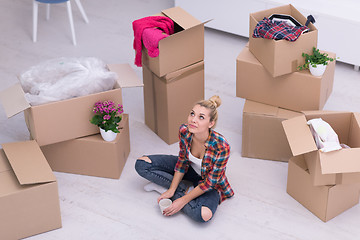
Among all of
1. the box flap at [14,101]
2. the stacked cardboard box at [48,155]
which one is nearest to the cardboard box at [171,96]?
the stacked cardboard box at [48,155]

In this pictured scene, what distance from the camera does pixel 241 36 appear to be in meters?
4.64

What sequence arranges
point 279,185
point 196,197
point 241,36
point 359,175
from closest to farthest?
point 359,175 → point 196,197 → point 279,185 → point 241,36

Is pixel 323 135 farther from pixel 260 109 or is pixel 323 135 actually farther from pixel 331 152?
pixel 260 109

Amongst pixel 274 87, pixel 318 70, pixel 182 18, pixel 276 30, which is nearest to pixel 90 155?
pixel 182 18

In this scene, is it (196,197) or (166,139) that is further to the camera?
(166,139)

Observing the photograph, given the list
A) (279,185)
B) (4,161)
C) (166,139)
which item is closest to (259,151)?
(279,185)

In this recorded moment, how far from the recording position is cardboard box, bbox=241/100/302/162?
3.21 metres

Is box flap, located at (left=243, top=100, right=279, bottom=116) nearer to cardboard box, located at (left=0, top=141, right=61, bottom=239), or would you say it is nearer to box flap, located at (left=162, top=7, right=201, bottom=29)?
box flap, located at (left=162, top=7, right=201, bottom=29)

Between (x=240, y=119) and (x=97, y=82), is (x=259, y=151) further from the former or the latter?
(x=97, y=82)

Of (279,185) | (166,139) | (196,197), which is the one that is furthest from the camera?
(166,139)

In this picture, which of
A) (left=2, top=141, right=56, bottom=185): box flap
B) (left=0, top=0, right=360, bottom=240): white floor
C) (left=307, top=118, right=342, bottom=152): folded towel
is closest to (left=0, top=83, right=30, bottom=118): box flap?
(left=2, top=141, right=56, bottom=185): box flap

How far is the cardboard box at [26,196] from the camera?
2668mm

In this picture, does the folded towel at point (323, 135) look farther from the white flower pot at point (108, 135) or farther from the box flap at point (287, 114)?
the white flower pot at point (108, 135)

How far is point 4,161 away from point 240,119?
1.50m
